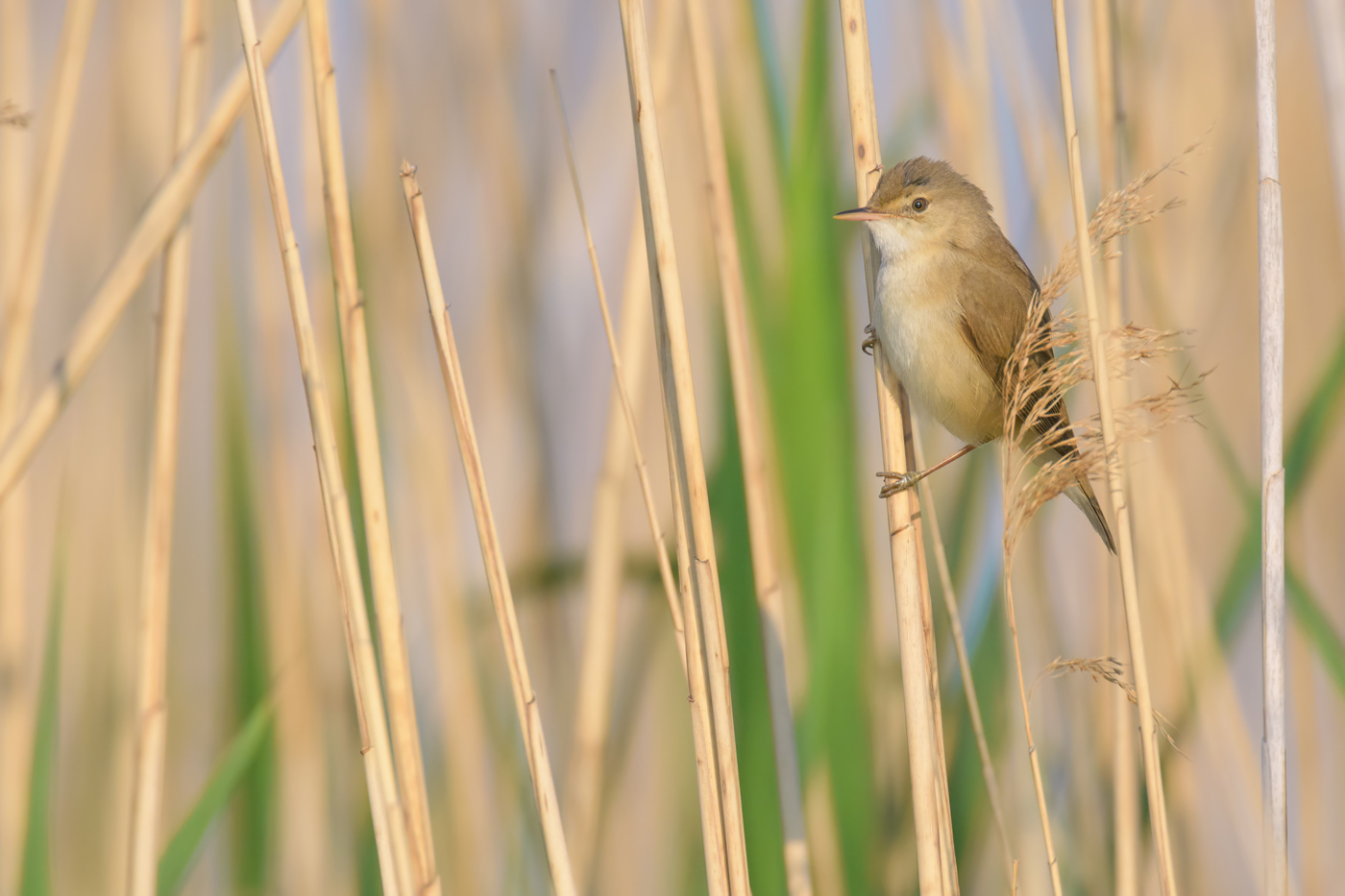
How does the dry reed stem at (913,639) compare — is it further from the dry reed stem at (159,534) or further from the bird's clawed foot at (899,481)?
the dry reed stem at (159,534)

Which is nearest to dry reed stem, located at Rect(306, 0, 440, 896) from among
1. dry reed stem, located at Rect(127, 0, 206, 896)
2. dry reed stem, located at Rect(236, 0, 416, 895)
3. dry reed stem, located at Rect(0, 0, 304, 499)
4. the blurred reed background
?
dry reed stem, located at Rect(236, 0, 416, 895)

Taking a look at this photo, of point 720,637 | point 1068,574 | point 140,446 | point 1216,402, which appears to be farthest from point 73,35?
point 1216,402

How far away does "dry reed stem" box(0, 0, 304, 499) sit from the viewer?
1.48 m

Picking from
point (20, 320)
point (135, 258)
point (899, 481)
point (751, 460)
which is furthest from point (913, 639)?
point (20, 320)

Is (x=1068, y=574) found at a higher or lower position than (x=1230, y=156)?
lower

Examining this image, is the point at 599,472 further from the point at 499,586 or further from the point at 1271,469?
the point at 1271,469

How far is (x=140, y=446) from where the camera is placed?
2.29 meters

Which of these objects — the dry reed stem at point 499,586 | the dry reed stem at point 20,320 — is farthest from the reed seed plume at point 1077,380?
the dry reed stem at point 20,320

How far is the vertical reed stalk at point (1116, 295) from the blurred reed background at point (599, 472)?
0.02 metres

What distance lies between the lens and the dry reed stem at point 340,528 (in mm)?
1258

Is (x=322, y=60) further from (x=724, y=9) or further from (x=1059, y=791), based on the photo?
(x=1059, y=791)

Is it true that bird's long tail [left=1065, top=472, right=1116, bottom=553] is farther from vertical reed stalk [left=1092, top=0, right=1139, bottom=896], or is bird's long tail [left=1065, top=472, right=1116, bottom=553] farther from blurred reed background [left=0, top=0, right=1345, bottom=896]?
blurred reed background [left=0, top=0, right=1345, bottom=896]

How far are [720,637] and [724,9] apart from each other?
1.31m

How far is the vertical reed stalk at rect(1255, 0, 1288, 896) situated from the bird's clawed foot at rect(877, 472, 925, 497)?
413mm
